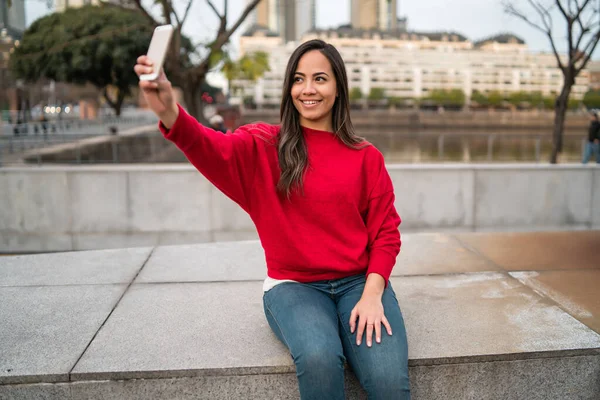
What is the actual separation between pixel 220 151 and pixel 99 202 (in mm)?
6617

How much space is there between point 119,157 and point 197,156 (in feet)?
32.4

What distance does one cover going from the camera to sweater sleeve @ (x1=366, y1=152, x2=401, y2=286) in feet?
8.52

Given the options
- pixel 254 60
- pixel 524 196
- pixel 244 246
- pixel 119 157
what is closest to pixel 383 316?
pixel 244 246

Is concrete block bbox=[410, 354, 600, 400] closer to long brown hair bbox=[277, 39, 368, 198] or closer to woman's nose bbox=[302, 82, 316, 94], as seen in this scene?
long brown hair bbox=[277, 39, 368, 198]

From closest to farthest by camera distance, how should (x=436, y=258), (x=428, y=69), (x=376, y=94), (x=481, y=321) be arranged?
1. (x=481, y=321)
2. (x=436, y=258)
3. (x=376, y=94)
4. (x=428, y=69)

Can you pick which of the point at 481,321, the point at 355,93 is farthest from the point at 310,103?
the point at 355,93

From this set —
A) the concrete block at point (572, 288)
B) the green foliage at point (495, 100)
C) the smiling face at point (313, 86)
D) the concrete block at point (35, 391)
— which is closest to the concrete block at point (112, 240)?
the concrete block at point (572, 288)

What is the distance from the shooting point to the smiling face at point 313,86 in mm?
2580

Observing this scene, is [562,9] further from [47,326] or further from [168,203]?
[47,326]

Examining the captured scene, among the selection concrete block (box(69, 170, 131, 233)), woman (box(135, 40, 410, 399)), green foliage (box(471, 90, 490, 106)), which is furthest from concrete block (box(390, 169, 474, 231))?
green foliage (box(471, 90, 490, 106))

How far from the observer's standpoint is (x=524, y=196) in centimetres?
882

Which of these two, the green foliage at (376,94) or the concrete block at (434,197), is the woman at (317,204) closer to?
the concrete block at (434,197)

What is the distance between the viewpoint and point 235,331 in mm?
2881

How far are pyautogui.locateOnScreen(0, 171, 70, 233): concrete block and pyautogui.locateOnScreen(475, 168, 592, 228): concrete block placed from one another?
6.21 metres
